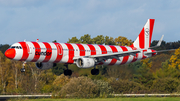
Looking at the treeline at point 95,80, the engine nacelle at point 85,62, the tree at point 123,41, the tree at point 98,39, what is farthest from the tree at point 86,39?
the engine nacelle at point 85,62

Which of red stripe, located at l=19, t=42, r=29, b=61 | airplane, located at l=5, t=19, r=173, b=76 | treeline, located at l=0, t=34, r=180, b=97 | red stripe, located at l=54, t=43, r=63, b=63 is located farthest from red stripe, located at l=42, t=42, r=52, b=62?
treeline, located at l=0, t=34, r=180, b=97

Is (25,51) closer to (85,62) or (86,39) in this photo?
(85,62)

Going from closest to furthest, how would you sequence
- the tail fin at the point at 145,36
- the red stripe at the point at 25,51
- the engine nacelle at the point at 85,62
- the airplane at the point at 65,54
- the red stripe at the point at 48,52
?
the red stripe at the point at 25,51 → the airplane at the point at 65,54 → the red stripe at the point at 48,52 → the engine nacelle at the point at 85,62 → the tail fin at the point at 145,36

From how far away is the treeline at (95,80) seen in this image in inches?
2069

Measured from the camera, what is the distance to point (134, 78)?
65125mm

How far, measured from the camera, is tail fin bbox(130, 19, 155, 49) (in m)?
50.9

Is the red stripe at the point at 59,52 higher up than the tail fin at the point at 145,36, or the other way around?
the tail fin at the point at 145,36

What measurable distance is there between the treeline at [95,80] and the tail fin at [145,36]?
427cm

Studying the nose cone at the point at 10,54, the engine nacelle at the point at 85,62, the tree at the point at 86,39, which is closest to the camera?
Result: the nose cone at the point at 10,54

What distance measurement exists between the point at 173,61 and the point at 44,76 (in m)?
43.5

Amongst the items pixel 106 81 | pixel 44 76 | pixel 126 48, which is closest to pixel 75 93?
pixel 126 48

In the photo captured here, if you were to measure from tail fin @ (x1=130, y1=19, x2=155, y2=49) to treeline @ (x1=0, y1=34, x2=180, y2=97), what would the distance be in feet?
14.0

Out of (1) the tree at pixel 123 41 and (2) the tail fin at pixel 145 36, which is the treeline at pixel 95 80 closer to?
(2) the tail fin at pixel 145 36

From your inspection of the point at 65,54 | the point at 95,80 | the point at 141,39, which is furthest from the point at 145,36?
the point at 65,54
